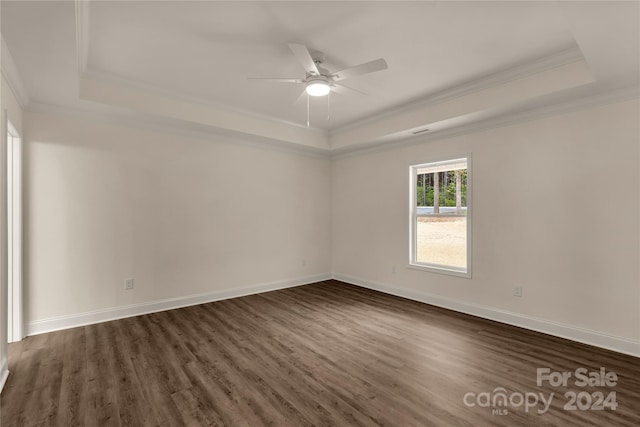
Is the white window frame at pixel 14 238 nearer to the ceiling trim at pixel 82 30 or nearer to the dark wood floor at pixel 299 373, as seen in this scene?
the dark wood floor at pixel 299 373

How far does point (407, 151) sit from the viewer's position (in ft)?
16.0

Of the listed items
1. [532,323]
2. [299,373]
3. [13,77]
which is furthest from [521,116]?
[13,77]

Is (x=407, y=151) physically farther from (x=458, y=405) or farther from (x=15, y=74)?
(x=15, y=74)

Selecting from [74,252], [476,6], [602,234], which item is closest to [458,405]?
[602,234]

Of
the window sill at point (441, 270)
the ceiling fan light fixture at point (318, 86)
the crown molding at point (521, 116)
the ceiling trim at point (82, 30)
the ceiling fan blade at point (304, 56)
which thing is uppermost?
the ceiling trim at point (82, 30)

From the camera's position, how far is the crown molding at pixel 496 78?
2.82m

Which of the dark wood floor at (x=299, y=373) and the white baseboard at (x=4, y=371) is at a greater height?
the white baseboard at (x=4, y=371)

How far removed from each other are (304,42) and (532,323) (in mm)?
3984

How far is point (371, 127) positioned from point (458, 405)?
3901 mm

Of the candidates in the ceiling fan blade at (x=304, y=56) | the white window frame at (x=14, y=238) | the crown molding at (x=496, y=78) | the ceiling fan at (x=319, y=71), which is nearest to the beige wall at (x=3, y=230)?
the white window frame at (x=14, y=238)

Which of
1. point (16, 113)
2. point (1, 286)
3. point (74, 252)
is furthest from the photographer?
point (74, 252)

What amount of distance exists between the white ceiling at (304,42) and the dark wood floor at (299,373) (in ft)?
8.54

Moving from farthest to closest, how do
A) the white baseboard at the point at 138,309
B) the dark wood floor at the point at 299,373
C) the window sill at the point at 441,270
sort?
1. the window sill at the point at 441,270
2. the white baseboard at the point at 138,309
3. the dark wood floor at the point at 299,373

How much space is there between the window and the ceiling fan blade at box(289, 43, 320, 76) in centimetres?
262
